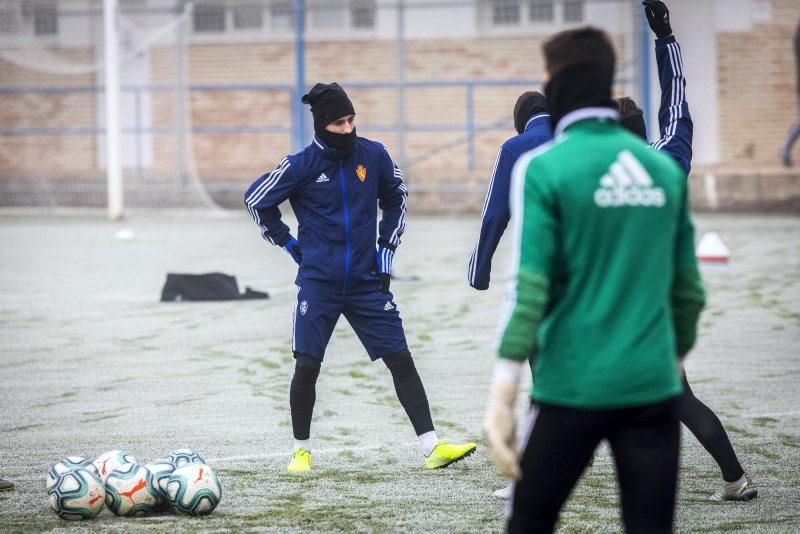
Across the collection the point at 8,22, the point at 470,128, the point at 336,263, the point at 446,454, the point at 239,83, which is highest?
the point at 8,22

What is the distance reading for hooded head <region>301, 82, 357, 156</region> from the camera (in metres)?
6.18

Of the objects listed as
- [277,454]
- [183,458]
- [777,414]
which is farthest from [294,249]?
[777,414]

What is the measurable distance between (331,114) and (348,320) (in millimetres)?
913

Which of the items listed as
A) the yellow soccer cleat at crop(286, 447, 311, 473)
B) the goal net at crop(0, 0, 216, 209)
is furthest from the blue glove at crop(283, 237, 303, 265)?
the goal net at crop(0, 0, 216, 209)

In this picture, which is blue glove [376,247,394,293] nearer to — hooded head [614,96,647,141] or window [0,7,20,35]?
hooded head [614,96,647,141]

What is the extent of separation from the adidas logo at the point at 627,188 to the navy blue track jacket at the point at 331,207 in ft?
9.88

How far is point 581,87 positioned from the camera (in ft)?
11.2

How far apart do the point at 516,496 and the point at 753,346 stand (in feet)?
22.4

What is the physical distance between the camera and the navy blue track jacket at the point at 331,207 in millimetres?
6207

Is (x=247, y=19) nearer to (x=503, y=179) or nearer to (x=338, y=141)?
(x=338, y=141)

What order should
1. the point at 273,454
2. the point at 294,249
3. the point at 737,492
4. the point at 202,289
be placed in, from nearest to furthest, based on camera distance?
the point at 737,492 → the point at 294,249 → the point at 273,454 → the point at 202,289

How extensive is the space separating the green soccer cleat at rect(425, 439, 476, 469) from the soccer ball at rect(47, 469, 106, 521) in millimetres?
1520

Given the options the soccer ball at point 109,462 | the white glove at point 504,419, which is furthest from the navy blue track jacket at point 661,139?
the white glove at point 504,419

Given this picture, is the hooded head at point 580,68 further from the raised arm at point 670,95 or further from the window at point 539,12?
the window at point 539,12
